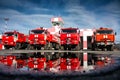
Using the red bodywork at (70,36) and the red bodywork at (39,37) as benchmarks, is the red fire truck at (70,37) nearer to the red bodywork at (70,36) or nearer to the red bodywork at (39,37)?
the red bodywork at (70,36)

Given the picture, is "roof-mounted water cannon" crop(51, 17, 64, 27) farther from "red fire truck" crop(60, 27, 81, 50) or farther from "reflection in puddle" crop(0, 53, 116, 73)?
"reflection in puddle" crop(0, 53, 116, 73)

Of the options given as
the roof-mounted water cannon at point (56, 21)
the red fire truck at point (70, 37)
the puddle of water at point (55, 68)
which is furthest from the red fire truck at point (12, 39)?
the roof-mounted water cannon at point (56, 21)

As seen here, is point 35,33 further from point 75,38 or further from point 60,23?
point 60,23

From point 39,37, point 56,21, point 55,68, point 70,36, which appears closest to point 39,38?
point 39,37

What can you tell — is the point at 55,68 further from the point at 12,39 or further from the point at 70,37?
the point at 12,39

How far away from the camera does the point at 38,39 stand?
17.9 metres

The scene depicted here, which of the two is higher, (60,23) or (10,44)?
(60,23)

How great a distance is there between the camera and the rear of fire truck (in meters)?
17.2

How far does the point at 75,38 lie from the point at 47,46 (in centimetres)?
317

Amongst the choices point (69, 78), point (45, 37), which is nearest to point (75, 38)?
point (45, 37)

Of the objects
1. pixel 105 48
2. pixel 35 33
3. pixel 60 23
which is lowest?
pixel 105 48

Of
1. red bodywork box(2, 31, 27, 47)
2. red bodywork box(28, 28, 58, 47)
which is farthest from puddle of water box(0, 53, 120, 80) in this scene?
red bodywork box(2, 31, 27, 47)

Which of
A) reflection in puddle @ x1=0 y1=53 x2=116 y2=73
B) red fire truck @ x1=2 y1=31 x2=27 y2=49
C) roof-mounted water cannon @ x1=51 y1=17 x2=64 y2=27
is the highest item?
roof-mounted water cannon @ x1=51 y1=17 x2=64 y2=27

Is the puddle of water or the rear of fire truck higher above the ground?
the rear of fire truck
